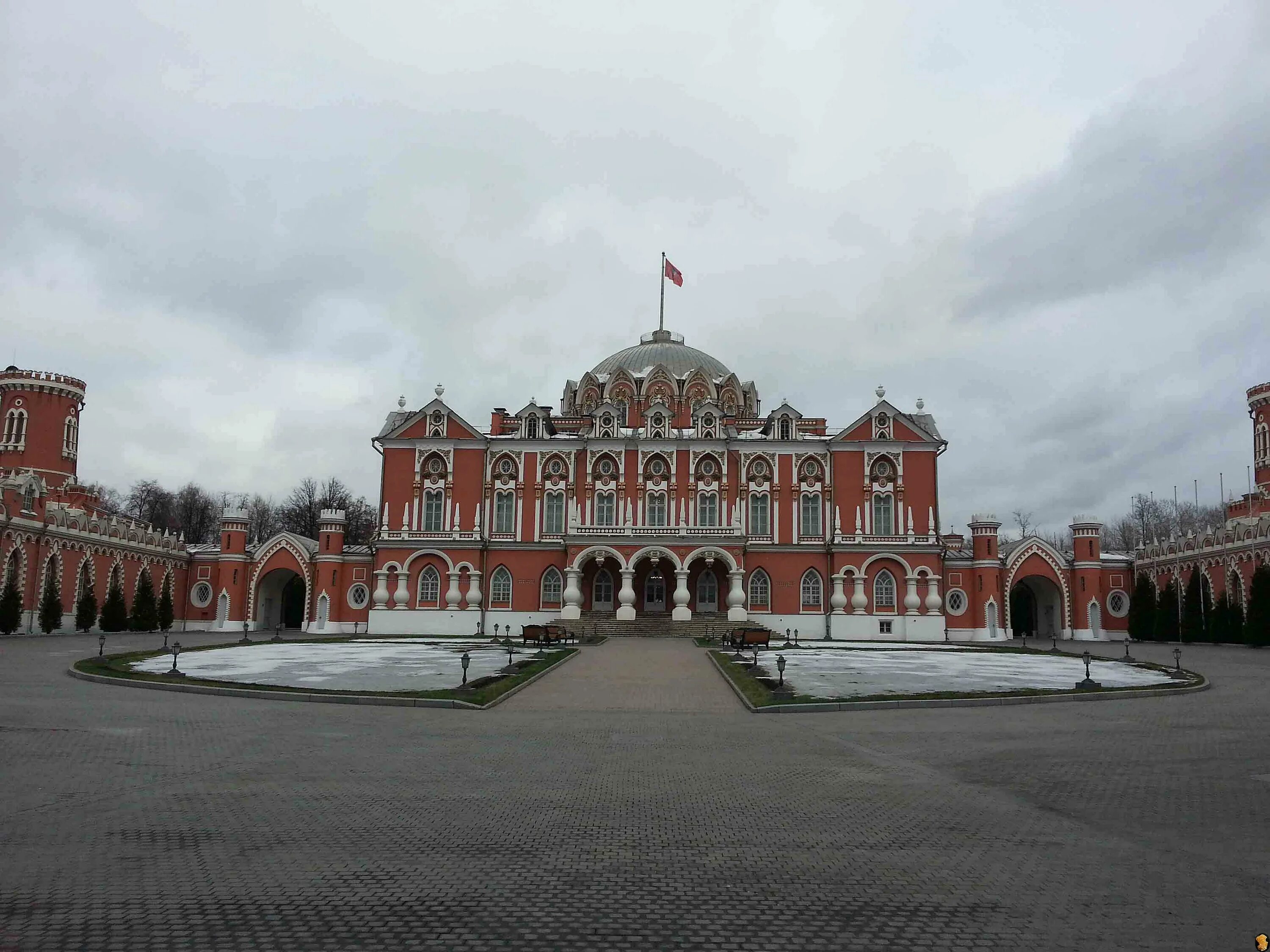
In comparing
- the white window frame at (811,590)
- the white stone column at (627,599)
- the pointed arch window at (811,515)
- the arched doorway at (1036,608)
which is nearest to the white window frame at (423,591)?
the white stone column at (627,599)

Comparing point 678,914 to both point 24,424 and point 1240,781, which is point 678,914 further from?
point 24,424

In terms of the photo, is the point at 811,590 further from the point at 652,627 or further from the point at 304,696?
the point at 304,696

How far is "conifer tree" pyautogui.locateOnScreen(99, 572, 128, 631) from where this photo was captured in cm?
4972

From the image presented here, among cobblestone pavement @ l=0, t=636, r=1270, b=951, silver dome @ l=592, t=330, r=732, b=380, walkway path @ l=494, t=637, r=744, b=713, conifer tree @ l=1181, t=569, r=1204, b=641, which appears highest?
silver dome @ l=592, t=330, r=732, b=380

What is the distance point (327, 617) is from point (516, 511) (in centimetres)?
1183

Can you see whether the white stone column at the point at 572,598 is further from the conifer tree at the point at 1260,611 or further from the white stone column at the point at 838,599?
the conifer tree at the point at 1260,611

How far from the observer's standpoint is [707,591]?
51625 mm

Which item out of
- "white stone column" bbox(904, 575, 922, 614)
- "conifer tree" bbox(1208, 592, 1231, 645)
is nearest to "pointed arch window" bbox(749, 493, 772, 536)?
"white stone column" bbox(904, 575, 922, 614)

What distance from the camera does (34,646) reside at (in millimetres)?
35562

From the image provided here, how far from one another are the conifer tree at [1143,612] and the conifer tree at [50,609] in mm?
54695

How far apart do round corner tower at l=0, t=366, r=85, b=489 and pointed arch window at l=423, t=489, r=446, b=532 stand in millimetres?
22753

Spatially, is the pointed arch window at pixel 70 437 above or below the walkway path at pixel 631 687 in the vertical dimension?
above

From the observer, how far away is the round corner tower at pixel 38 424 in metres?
56.0

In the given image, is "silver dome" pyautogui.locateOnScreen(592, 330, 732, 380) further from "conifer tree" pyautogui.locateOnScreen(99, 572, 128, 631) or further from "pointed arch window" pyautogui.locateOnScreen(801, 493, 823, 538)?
"conifer tree" pyautogui.locateOnScreen(99, 572, 128, 631)
